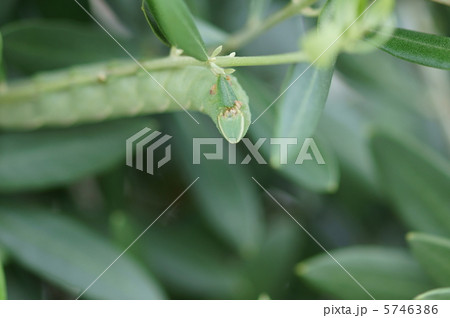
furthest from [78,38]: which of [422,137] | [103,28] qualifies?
[422,137]

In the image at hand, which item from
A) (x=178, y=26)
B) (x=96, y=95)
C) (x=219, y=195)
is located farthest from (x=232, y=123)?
(x=219, y=195)

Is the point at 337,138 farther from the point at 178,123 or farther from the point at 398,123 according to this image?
the point at 178,123

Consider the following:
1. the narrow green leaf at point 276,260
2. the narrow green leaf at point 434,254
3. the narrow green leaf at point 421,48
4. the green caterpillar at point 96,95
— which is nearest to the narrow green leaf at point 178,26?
the green caterpillar at point 96,95

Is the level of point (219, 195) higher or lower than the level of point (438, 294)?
higher

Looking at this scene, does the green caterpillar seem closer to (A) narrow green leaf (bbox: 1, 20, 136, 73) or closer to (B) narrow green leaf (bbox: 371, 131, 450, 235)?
(A) narrow green leaf (bbox: 1, 20, 136, 73)

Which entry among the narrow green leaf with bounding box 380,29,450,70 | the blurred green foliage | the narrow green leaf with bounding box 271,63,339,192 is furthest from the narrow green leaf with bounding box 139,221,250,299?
the narrow green leaf with bounding box 380,29,450,70

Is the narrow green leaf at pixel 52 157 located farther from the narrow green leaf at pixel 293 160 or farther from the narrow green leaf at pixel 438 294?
the narrow green leaf at pixel 438 294

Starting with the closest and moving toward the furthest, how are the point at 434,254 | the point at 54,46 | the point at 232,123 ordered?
the point at 232,123
the point at 434,254
the point at 54,46

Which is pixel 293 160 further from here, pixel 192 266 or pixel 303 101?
pixel 192 266
